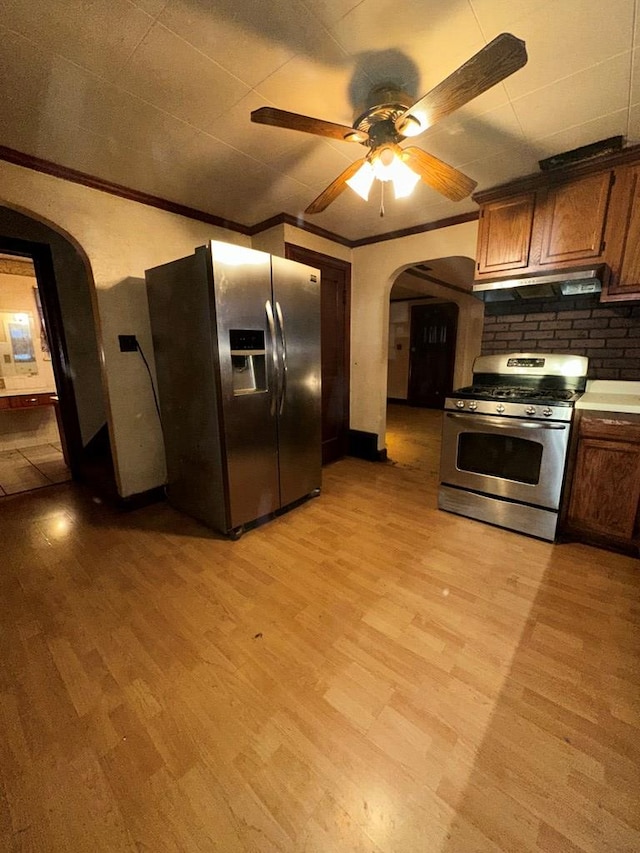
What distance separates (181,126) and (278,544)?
2474mm

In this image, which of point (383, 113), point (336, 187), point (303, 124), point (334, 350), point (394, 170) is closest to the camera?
point (303, 124)

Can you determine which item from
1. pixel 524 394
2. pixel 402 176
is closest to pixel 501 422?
pixel 524 394

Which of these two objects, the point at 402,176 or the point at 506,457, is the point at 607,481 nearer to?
the point at 506,457

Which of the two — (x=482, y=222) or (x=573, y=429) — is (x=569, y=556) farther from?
(x=482, y=222)

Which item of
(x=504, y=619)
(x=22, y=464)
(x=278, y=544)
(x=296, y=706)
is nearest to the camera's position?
(x=296, y=706)

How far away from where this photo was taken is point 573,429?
206 cm

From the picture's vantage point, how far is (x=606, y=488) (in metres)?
2.03

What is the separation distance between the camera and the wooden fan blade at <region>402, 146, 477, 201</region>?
1.57 metres

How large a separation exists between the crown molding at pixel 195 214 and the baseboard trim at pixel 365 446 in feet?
6.76

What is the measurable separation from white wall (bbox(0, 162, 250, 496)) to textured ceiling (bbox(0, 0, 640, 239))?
0.68 feet

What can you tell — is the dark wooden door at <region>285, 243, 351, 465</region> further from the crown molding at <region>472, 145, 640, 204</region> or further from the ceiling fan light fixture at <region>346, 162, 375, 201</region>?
the ceiling fan light fixture at <region>346, 162, 375, 201</region>

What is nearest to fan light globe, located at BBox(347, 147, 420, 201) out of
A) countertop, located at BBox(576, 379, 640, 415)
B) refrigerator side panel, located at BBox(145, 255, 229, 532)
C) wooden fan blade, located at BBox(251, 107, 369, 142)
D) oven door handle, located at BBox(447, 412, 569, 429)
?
wooden fan blade, located at BBox(251, 107, 369, 142)

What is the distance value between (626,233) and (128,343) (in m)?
3.47

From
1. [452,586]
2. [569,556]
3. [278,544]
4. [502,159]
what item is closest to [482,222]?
[502,159]
